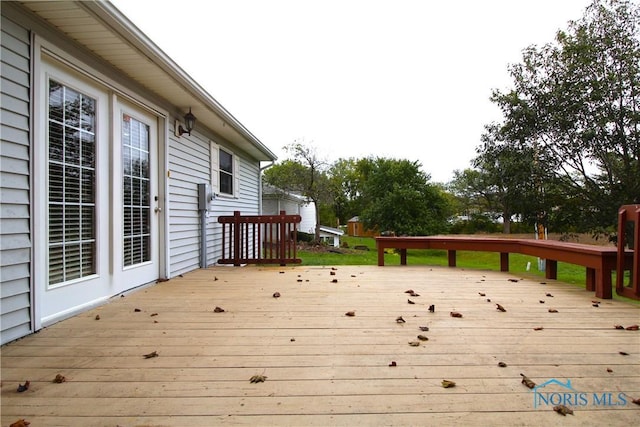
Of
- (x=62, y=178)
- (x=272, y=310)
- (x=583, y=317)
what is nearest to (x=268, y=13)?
(x=62, y=178)

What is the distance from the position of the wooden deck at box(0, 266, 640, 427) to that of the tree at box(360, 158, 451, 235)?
14.8 metres

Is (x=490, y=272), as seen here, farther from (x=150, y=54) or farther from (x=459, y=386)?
(x=150, y=54)

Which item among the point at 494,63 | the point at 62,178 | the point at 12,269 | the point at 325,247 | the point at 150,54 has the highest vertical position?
the point at 494,63

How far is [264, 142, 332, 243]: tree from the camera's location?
51.6ft

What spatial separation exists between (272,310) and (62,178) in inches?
79.5

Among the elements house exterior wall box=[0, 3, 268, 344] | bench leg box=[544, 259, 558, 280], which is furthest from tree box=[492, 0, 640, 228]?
house exterior wall box=[0, 3, 268, 344]

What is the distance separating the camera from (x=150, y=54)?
3.22 m

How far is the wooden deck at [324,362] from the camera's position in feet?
4.64

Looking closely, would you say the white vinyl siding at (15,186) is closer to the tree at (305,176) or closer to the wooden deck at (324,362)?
the wooden deck at (324,362)

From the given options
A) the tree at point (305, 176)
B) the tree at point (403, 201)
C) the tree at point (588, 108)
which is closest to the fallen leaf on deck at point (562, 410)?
the tree at point (588, 108)

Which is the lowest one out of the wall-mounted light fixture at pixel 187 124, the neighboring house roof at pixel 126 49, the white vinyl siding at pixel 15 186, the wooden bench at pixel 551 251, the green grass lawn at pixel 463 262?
the green grass lawn at pixel 463 262

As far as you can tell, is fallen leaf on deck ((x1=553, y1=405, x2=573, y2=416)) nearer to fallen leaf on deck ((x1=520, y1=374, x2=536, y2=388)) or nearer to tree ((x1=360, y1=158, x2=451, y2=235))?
fallen leaf on deck ((x1=520, y1=374, x2=536, y2=388))

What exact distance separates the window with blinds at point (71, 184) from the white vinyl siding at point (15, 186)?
299 mm

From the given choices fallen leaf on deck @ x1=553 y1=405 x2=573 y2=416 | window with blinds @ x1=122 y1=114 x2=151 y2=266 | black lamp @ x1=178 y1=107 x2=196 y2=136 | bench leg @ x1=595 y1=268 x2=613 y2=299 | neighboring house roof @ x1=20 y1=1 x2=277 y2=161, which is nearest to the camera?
fallen leaf on deck @ x1=553 y1=405 x2=573 y2=416
